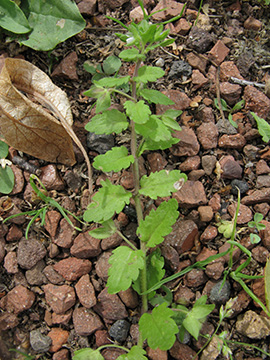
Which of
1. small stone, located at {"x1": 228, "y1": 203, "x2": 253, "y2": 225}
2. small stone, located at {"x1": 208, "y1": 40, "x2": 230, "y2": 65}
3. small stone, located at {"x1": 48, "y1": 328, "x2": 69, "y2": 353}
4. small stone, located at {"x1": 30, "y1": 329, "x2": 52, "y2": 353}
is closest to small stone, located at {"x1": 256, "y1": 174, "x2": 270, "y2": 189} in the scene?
small stone, located at {"x1": 228, "y1": 203, "x2": 253, "y2": 225}

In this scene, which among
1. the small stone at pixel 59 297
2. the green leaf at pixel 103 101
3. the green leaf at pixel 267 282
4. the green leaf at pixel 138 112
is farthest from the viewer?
the small stone at pixel 59 297

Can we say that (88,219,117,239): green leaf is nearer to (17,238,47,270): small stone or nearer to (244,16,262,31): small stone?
(17,238,47,270): small stone

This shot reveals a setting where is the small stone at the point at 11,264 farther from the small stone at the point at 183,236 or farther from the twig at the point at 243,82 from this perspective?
the twig at the point at 243,82

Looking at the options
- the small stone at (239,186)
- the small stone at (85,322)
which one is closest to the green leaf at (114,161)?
the small stone at (239,186)

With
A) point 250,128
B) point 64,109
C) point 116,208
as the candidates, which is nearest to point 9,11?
point 64,109

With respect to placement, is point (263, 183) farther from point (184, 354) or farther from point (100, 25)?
point (100, 25)
